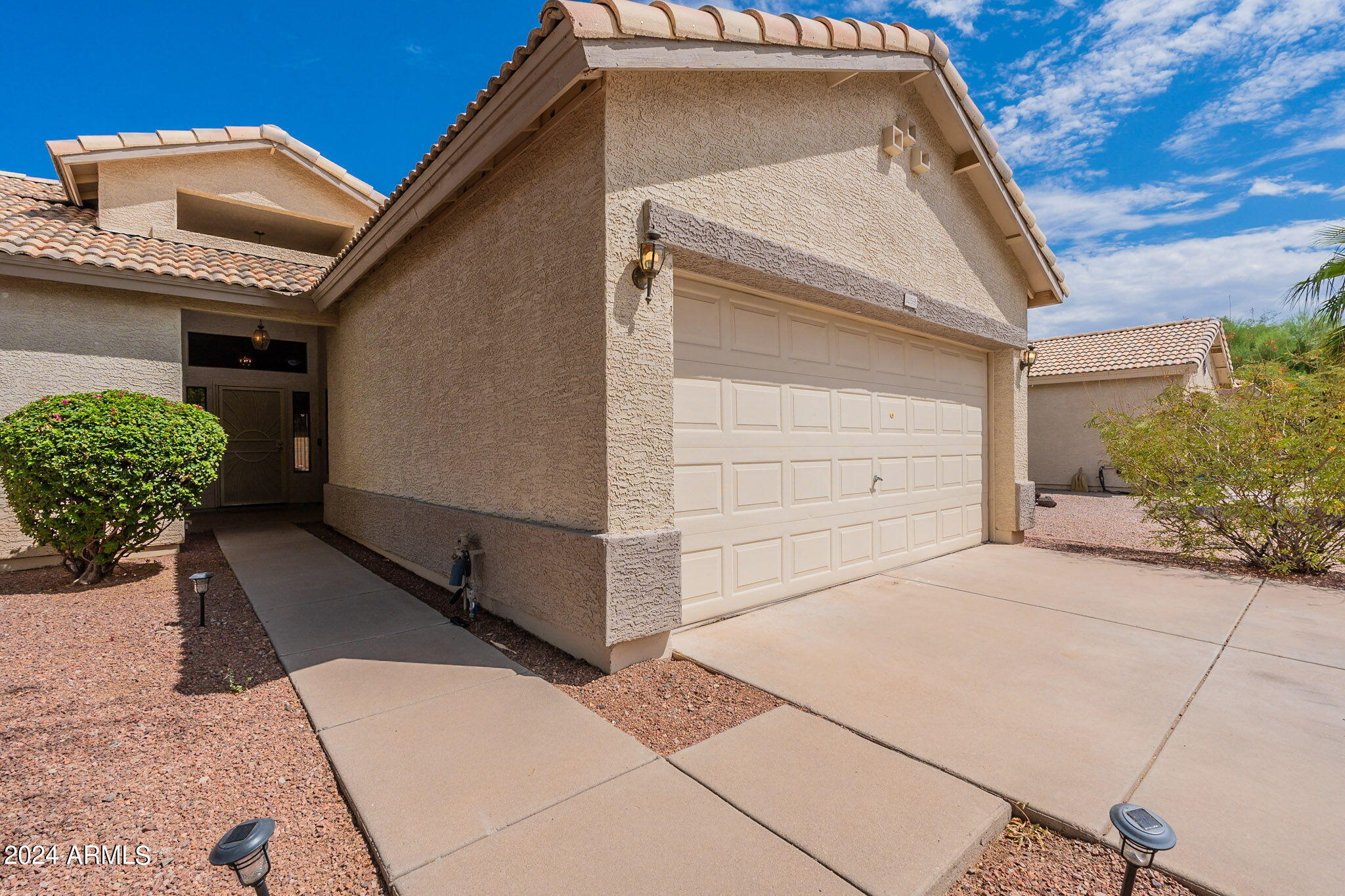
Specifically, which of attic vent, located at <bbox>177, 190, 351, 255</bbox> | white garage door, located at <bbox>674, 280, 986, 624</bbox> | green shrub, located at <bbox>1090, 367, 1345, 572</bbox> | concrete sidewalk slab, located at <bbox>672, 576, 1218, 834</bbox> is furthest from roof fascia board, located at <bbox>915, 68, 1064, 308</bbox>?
attic vent, located at <bbox>177, 190, 351, 255</bbox>

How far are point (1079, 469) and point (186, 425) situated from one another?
1970 cm

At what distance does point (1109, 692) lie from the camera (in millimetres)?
3430

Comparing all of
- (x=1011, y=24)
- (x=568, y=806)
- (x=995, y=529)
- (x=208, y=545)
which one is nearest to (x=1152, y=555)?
(x=995, y=529)

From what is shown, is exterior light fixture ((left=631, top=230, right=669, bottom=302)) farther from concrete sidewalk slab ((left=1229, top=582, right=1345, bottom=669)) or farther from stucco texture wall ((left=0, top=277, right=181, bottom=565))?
stucco texture wall ((left=0, top=277, right=181, bottom=565))

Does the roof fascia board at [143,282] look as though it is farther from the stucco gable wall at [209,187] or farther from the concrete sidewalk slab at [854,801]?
the concrete sidewalk slab at [854,801]

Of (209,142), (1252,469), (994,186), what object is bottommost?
(1252,469)

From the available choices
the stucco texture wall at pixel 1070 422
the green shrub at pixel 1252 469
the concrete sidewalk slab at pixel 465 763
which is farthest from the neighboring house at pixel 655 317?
the stucco texture wall at pixel 1070 422

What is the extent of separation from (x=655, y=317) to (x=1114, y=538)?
8.95 m

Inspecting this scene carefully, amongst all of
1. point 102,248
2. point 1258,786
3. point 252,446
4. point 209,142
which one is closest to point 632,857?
point 1258,786

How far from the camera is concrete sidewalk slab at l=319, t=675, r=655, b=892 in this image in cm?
226

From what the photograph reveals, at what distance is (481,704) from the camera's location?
3.33m

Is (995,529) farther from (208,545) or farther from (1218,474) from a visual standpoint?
(208,545)

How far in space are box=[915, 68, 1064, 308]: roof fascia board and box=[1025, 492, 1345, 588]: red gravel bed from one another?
3.37m

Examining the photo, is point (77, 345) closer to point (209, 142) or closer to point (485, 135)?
point (209, 142)
